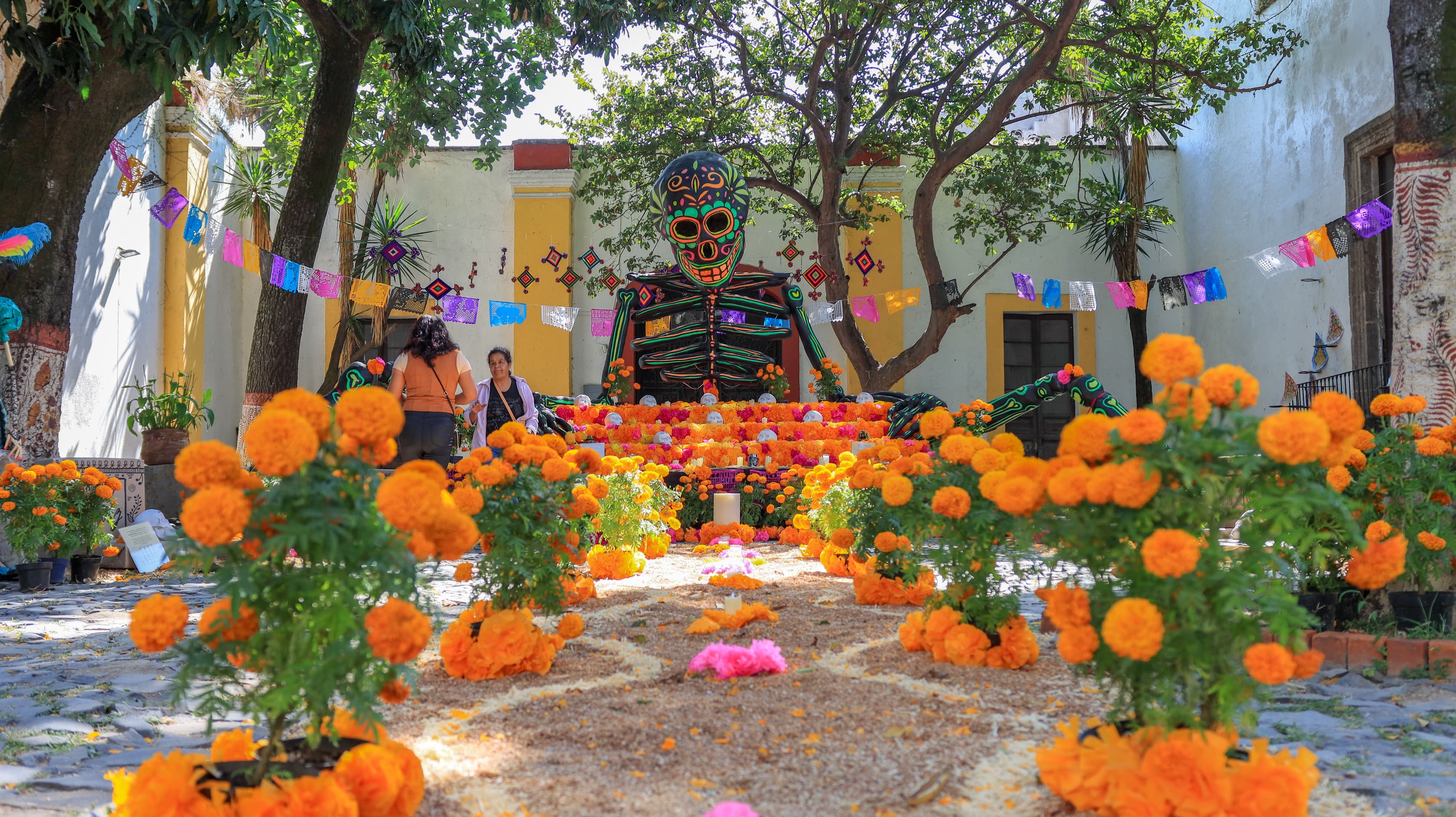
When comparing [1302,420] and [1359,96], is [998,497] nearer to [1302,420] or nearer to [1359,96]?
[1302,420]

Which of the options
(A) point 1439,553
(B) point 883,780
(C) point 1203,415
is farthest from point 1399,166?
(B) point 883,780

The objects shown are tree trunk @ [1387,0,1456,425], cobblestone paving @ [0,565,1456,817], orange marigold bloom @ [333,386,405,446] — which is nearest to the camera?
orange marigold bloom @ [333,386,405,446]

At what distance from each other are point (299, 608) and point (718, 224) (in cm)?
718

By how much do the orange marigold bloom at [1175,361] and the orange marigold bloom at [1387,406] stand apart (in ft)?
6.92

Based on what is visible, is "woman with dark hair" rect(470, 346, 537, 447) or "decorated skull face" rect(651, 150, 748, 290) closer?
"woman with dark hair" rect(470, 346, 537, 447)

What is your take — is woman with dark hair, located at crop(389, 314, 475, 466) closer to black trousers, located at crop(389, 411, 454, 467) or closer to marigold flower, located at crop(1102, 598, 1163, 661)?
black trousers, located at crop(389, 411, 454, 467)

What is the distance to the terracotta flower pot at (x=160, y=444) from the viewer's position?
9242mm

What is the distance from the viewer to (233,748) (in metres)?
2.28

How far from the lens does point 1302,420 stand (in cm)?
205

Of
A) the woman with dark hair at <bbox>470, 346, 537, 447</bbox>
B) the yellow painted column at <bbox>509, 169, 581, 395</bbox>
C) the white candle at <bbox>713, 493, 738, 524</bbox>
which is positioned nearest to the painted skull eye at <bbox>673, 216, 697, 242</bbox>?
the woman with dark hair at <bbox>470, 346, 537, 447</bbox>

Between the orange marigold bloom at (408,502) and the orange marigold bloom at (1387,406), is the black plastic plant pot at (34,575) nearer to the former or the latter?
the orange marigold bloom at (408,502)

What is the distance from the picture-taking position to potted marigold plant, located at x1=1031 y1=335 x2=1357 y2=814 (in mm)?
2055

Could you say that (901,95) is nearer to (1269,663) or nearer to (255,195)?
(255,195)

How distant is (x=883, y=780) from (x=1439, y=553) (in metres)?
2.62
